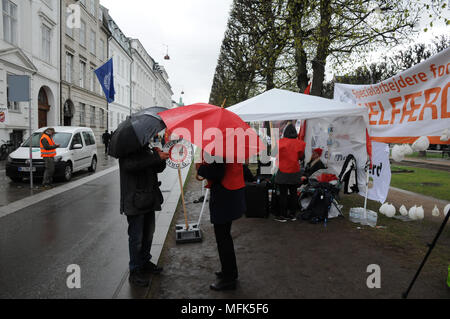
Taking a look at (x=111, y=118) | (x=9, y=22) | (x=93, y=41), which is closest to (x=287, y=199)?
(x=9, y=22)

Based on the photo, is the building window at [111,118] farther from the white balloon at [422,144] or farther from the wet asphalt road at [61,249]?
the white balloon at [422,144]

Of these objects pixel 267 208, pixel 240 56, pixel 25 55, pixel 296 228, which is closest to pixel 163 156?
pixel 296 228

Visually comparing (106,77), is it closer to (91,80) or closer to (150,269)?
(91,80)

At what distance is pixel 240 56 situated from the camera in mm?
23469

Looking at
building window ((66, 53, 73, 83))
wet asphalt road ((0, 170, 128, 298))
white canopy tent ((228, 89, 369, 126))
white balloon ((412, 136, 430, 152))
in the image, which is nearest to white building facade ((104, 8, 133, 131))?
building window ((66, 53, 73, 83))

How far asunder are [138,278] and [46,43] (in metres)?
24.0

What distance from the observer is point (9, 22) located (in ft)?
57.9

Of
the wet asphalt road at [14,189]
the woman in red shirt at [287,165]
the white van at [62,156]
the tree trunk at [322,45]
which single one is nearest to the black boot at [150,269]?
the woman in red shirt at [287,165]

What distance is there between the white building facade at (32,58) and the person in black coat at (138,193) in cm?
1448

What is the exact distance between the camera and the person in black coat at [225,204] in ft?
11.0

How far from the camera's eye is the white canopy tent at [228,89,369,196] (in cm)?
659

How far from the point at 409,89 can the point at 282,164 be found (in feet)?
8.56

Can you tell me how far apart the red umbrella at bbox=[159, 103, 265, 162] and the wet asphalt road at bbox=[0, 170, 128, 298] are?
1.90 meters
